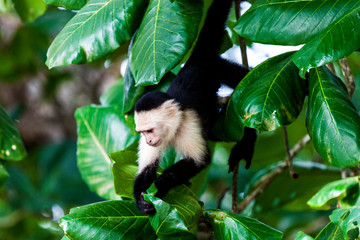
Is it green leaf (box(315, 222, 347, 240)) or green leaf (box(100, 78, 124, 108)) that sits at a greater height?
green leaf (box(100, 78, 124, 108))

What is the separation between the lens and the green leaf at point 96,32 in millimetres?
1399

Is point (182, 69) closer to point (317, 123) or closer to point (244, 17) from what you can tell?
point (244, 17)

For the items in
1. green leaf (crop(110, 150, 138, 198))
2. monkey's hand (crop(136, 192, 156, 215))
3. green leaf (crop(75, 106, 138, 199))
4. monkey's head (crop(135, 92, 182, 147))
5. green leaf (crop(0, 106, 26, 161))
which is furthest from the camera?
green leaf (crop(75, 106, 138, 199))

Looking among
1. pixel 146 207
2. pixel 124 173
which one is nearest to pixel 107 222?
pixel 146 207

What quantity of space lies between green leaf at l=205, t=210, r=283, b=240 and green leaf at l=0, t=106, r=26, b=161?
95 cm

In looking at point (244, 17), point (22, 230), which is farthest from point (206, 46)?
point (22, 230)

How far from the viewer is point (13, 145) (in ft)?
6.20

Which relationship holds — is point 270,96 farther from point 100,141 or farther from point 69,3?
point 100,141

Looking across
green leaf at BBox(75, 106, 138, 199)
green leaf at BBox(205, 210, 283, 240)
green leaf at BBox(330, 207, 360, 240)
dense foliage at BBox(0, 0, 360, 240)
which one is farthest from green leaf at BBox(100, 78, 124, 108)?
green leaf at BBox(330, 207, 360, 240)

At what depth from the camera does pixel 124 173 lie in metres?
1.57

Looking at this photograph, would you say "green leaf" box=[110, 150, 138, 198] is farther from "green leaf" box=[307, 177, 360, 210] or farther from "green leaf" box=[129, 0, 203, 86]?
"green leaf" box=[307, 177, 360, 210]

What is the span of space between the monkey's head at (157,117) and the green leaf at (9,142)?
Result: 0.52 m

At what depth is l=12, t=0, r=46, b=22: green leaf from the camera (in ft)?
6.89

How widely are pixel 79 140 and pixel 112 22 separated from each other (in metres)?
0.79
